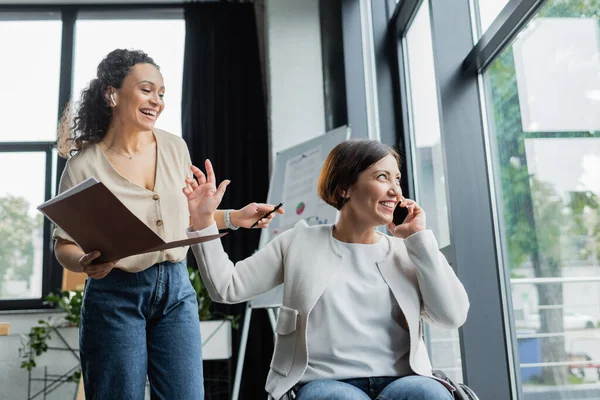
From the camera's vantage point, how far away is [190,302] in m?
1.56

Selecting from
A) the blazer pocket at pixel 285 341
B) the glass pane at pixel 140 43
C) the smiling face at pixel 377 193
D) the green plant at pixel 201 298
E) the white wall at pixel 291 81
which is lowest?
the blazer pocket at pixel 285 341

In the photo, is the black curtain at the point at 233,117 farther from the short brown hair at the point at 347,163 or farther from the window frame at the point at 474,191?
the short brown hair at the point at 347,163

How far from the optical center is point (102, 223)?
136 cm

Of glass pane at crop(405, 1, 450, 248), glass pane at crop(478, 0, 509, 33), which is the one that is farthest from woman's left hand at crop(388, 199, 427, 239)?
glass pane at crop(405, 1, 450, 248)

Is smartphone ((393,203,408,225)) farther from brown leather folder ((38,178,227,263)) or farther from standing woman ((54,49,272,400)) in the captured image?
brown leather folder ((38,178,227,263))

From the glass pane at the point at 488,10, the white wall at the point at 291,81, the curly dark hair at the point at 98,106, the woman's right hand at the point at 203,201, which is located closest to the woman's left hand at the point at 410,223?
the woman's right hand at the point at 203,201

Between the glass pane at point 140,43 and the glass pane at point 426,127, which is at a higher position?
the glass pane at point 140,43

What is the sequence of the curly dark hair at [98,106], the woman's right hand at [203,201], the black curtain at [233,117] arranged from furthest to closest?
the black curtain at [233,117], the curly dark hair at [98,106], the woman's right hand at [203,201]

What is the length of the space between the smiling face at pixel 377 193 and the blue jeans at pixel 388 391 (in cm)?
39

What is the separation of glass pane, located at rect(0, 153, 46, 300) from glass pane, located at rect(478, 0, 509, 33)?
11.7 ft

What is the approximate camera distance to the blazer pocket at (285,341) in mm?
1459

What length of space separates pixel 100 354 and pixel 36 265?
3663mm

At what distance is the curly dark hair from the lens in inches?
64.4

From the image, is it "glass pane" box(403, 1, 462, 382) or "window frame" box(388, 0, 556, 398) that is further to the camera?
"glass pane" box(403, 1, 462, 382)
